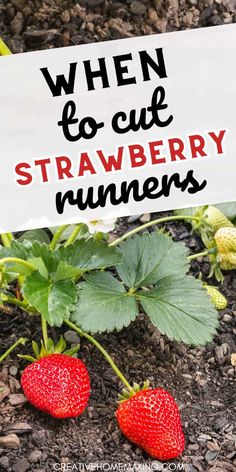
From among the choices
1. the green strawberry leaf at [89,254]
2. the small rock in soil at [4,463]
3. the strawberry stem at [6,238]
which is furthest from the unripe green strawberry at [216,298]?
the small rock in soil at [4,463]

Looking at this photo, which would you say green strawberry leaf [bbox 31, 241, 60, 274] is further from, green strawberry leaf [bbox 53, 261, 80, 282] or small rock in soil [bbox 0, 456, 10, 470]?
small rock in soil [bbox 0, 456, 10, 470]

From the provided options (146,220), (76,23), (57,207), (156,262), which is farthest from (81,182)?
(76,23)

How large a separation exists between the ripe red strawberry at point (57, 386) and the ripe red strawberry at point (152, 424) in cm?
6

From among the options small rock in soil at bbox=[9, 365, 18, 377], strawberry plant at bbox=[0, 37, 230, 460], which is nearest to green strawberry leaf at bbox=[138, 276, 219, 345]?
strawberry plant at bbox=[0, 37, 230, 460]

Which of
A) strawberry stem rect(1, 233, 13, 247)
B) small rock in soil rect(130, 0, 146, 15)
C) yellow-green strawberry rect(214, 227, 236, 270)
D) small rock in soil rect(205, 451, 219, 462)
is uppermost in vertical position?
small rock in soil rect(130, 0, 146, 15)

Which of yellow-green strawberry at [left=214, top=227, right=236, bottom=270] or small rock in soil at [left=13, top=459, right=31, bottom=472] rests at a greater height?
yellow-green strawberry at [left=214, top=227, right=236, bottom=270]

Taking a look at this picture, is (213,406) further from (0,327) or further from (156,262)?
(0,327)

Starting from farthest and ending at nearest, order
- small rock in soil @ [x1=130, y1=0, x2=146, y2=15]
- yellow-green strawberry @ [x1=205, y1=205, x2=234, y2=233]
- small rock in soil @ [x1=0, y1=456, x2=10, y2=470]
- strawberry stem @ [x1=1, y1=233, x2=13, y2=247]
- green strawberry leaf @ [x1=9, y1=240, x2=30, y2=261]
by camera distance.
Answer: small rock in soil @ [x1=130, y1=0, x2=146, y2=15] → yellow-green strawberry @ [x1=205, y1=205, x2=234, y2=233] → strawberry stem @ [x1=1, y1=233, x2=13, y2=247] → green strawberry leaf @ [x1=9, y1=240, x2=30, y2=261] → small rock in soil @ [x1=0, y1=456, x2=10, y2=470]

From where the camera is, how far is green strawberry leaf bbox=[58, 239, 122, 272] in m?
1.27

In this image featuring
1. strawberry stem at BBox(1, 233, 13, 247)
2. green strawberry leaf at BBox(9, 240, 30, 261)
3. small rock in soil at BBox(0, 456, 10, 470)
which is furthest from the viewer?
strawberry stem at BBox(1, 233, 13, 247)

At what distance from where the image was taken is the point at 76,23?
1.80m

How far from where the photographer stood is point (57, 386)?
1.22 meters

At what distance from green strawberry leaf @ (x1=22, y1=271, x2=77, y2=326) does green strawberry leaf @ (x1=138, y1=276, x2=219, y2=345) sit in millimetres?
113

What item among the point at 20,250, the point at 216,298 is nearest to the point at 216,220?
the point at 216,298
